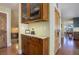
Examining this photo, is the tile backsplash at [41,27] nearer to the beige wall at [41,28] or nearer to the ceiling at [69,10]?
the beige wall at [41,28]

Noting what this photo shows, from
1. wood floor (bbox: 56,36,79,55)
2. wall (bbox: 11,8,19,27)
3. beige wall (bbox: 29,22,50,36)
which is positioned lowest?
wood floor (bbox: 56,36,79,55)

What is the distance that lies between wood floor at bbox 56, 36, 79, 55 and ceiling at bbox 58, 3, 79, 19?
11.6 inches

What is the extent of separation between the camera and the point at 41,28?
1.67 m

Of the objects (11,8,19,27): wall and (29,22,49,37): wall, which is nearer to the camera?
(29,22,49,37): wall

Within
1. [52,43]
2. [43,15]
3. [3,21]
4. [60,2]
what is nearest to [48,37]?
[52,43]

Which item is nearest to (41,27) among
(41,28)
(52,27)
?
(41,28)

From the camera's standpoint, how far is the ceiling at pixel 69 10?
1.45 metres

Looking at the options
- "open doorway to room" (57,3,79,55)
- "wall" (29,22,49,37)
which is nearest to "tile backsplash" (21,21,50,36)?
"wall" (29,22,49,37)

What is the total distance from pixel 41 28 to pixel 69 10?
46 cm

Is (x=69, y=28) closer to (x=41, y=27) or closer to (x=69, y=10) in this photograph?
(x=69, y=10)

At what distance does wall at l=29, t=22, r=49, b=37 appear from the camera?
154 cm

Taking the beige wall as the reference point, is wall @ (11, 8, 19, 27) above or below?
above

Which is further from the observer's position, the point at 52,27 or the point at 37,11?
the point at 37,11

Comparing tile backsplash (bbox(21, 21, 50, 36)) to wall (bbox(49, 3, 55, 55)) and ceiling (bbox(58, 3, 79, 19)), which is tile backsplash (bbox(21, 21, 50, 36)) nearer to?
wall (bbox(49, 3, 55, 55))
